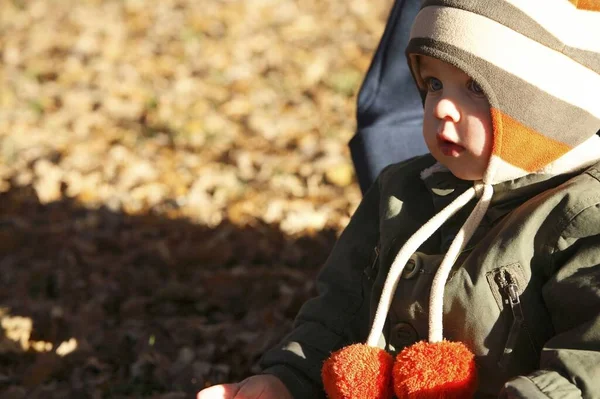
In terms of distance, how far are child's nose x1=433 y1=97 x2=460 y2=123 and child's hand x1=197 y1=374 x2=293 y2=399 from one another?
864mm

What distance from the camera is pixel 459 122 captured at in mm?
2021

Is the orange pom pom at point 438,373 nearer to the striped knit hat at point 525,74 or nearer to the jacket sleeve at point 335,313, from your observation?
the striped knit hat at point 525,74

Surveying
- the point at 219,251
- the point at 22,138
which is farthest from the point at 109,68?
the point at 219,251

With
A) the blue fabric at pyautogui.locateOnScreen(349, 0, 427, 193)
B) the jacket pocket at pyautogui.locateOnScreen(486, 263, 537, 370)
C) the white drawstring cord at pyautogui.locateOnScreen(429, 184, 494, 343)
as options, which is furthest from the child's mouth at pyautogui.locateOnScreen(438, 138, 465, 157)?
the blue fabric at pyautogui.locateOnScreen(349, 0, 427, 193)

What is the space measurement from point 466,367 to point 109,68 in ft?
18.8

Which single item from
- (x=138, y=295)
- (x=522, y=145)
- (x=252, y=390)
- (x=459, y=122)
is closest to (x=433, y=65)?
(x=459, y=122)

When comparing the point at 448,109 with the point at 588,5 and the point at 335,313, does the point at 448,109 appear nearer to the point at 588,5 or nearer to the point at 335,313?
the point at 588,5

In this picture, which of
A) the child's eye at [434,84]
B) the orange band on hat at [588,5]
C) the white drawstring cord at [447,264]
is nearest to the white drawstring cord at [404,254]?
the white drawstring cord at [447,264]

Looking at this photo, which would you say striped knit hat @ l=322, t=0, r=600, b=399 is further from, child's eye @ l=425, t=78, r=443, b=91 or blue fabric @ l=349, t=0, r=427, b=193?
blue fabric @ l=349, t=0, r=427, b=193

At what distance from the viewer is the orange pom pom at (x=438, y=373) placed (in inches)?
75.1

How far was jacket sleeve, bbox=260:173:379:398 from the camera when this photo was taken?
2400 mm

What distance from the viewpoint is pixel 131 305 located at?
3697 millimetres

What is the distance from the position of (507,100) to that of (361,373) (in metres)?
0.72

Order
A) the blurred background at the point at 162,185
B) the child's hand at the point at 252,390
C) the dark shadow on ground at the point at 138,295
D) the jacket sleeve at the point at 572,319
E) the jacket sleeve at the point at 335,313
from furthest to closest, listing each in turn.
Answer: the blurred background at the point at 162,185 → the dark shadow on ground at the point at 138,295 → the jacket sleeve at the point at 335,313 → the child's hand at the point at 252,390 → the jacket sleeve at the point at 572,319
